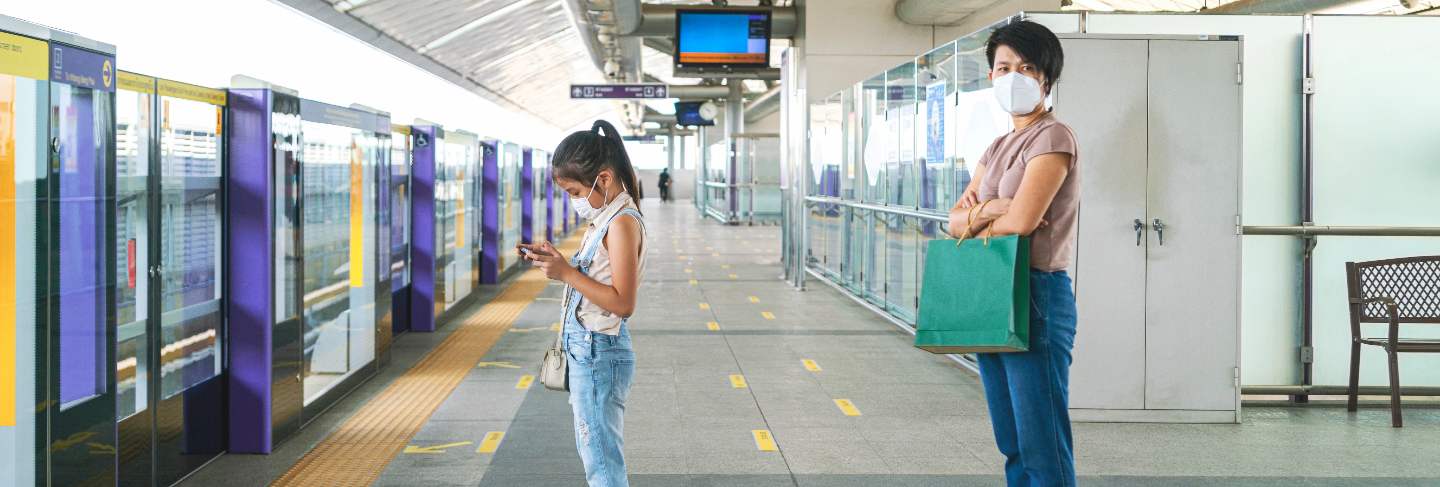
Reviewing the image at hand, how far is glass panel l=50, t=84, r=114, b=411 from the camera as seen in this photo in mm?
3264

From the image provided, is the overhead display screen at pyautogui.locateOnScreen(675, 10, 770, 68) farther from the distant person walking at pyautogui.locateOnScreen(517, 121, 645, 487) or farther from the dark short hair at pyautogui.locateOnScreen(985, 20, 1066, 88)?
the distant person walking at pyautogui.locateOnScreen(517, 121, 645, 487)

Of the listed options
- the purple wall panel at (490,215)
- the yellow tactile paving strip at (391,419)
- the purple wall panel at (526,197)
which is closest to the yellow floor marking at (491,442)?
the yellow tactile paving strip at (391,419)

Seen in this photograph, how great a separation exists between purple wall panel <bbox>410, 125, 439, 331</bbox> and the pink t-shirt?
6.75m

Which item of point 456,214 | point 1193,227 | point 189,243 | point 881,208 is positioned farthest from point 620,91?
point 189,243

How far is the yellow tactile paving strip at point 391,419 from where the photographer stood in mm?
4812

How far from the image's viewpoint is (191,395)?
4875mm

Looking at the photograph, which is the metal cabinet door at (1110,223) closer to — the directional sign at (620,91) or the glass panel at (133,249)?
the glass panel at (133,249)

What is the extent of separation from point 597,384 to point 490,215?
1053cm

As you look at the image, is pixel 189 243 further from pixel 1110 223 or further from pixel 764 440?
pixel 1110 223

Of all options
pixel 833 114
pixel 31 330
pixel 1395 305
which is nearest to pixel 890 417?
pixel 1395 305

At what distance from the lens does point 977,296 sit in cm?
307

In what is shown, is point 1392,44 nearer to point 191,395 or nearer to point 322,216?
point 322,216

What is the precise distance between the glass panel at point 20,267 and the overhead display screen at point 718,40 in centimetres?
1177

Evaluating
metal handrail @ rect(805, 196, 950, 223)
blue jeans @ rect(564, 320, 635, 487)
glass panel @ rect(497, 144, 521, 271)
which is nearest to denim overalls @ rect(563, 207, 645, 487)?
blue jeans @ rect(564, 320, 635, 487)
